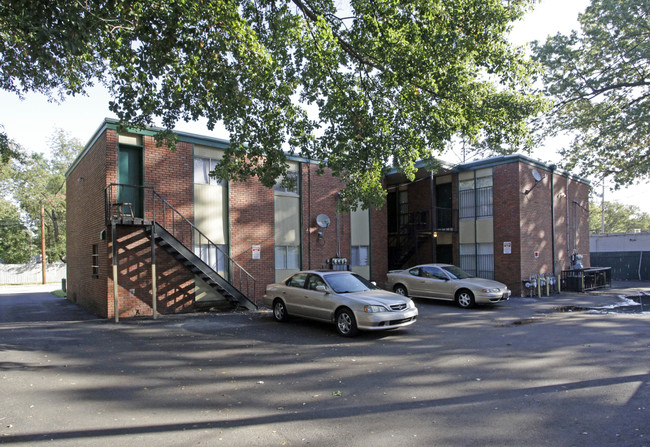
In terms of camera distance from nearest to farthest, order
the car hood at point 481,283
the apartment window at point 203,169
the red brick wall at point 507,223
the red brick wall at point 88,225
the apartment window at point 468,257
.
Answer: the red brick wall at point 88,225 → the car hood at point 481,283 → the apartment window at point 203,169 → the red brick wall at point 507,223 → the apartment window at point 468,257

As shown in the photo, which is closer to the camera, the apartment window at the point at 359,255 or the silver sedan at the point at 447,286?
the silver sedan at the point at 447,286

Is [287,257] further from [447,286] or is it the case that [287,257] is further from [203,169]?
[447,286]

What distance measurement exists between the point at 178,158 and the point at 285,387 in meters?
9.85

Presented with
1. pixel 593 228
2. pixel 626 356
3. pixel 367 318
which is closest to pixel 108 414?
pixel 367 318

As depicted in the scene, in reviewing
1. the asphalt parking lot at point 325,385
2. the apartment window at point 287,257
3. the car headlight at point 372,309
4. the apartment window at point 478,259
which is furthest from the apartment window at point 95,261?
the apartment window at point 478,259

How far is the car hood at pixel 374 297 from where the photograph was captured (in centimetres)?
897

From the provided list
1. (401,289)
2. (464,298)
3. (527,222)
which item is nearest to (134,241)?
(401,289)

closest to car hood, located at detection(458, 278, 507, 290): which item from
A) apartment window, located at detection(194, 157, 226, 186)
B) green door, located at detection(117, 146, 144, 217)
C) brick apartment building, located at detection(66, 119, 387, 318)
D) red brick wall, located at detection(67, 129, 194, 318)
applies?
brick apartment building, located at detection(66, 119, 387, 318)

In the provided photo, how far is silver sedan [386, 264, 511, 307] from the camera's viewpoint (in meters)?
13.4

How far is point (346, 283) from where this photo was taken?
32.9ft

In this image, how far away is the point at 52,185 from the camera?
40.4 metres

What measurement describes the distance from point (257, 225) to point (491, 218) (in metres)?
10.8

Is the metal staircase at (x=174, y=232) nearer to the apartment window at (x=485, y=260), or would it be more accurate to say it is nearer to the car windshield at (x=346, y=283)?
the car windshield at (x=346, y=283)

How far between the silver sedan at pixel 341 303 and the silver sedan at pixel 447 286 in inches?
190
